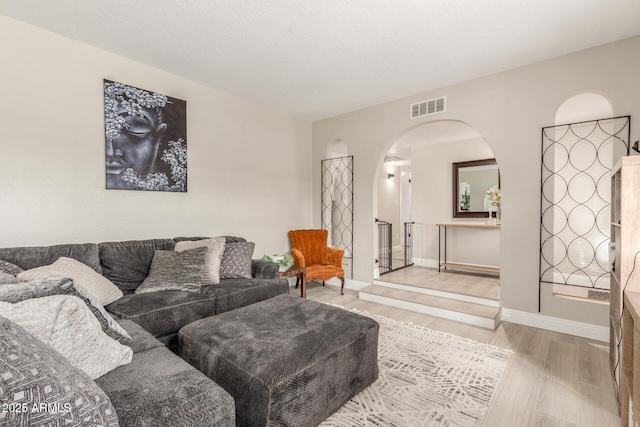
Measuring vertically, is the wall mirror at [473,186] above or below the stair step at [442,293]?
above

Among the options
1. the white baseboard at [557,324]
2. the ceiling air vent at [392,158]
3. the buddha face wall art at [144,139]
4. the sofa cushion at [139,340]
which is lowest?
the white baseboard at [557,324]

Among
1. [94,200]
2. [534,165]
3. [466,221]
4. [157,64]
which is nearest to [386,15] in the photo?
[534,165]

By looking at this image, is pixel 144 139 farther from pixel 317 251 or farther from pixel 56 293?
pixel 317 251

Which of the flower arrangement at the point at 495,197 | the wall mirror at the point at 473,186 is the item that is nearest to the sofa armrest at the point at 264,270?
the flower arrangement at the point at 495,197

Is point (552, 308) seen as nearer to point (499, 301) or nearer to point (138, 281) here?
point (499, 301)

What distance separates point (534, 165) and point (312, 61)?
2.47 meters

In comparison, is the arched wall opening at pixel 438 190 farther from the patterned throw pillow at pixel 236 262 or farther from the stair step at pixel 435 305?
the patterned throw pillow at pixel 236 262

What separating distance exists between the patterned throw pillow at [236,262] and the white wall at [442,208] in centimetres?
409

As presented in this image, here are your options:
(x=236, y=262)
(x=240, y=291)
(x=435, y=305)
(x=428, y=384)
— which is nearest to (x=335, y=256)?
(x=435, y=305)

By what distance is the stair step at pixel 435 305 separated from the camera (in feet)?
10.1

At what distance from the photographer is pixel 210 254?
9.53ft

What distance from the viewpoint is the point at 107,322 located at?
4.48 ft

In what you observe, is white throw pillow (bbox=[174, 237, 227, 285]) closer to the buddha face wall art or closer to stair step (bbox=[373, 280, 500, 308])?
the buddha face wall art

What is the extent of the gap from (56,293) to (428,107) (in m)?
3.85
